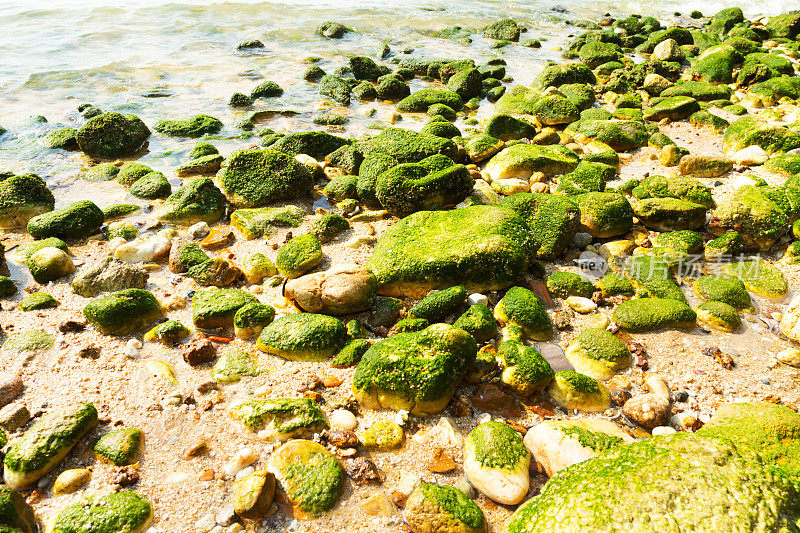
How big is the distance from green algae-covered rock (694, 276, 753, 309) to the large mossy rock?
1856 millimetres

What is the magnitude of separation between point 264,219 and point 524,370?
4.12 m

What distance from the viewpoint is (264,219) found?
21.0 feet

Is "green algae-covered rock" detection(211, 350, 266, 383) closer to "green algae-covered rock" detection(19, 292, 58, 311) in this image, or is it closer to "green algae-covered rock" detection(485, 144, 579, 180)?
"green algae-covered rock" detection(19, 292, 58, 311)

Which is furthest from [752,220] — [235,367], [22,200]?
[22,200]

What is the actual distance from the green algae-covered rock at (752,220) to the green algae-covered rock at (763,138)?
2255 millimetres

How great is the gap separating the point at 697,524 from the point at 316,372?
9.80ft

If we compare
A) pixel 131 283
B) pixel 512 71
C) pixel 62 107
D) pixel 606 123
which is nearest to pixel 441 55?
pixel 512 71

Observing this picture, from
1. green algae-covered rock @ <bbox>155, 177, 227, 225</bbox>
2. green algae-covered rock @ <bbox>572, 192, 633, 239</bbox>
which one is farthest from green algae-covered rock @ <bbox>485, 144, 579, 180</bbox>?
green algae-covered rock @ <bbox>155, 177, 227, 225</bbox>

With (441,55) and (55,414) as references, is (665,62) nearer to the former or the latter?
(441,55)

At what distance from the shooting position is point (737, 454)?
286 cm

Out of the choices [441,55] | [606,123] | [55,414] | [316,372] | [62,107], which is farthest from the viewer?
[441,55]

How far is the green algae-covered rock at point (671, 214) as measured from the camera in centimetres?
584

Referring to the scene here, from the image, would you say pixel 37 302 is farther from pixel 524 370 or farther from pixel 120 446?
pixel 524 370

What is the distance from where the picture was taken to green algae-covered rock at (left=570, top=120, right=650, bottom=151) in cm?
804
